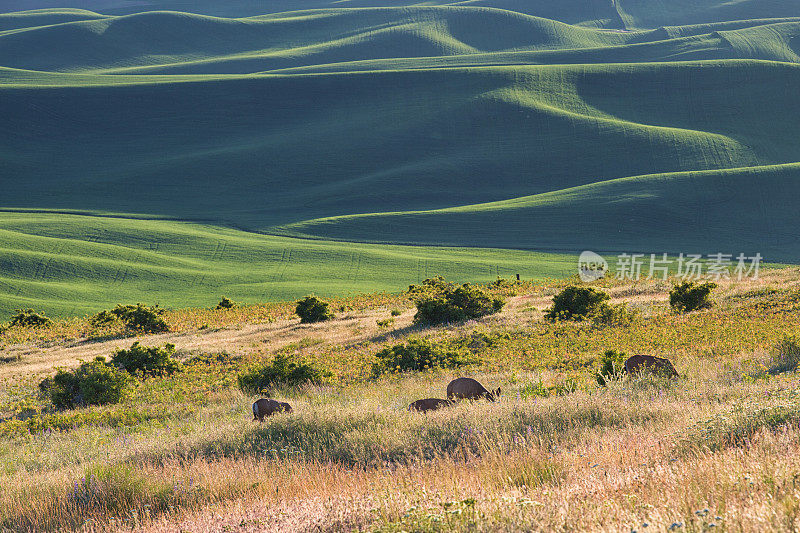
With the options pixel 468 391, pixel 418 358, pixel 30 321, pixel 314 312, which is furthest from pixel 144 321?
pixel 468 391

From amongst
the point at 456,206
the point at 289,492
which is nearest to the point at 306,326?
the point at 289,492

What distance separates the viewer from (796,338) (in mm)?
11484

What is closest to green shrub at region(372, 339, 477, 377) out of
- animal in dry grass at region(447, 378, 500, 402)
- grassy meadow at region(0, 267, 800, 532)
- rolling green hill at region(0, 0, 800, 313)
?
grassy meadow at region(0, 267, 800, 532)

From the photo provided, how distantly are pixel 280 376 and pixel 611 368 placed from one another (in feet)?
23.2

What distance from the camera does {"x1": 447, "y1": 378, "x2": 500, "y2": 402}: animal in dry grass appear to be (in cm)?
948

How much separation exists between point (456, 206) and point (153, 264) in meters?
39.1

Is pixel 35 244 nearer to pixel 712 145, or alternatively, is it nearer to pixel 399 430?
pixel 399 430

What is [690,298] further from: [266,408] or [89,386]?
[89,386]

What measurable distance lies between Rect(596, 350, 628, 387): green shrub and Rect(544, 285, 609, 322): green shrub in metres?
9.78

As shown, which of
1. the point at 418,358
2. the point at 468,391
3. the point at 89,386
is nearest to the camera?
the point at 468,391

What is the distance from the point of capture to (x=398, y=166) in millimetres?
99562

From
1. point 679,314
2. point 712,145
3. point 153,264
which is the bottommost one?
point 153,264

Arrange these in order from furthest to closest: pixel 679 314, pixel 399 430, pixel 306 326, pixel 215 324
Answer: pixel 215 324 → pixel 306 326 → pixel 679 314 → pixel 399 430

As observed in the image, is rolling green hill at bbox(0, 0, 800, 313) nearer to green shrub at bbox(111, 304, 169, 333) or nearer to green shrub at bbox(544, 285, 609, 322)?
green shrub at bbox(111, 304, 169, 333)
